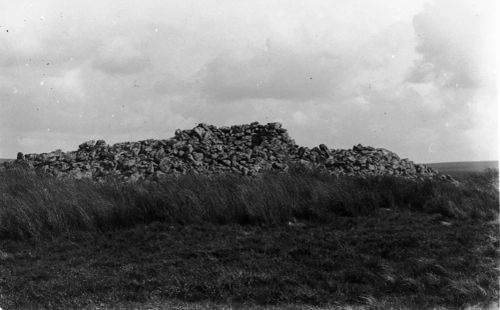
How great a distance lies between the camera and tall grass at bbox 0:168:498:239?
10000mm

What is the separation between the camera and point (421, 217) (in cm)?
1052

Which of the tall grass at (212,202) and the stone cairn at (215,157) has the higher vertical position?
the stone cairn at (215,157)

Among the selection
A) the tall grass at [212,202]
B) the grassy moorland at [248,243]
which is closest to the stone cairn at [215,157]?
the tall grass at [212,202]

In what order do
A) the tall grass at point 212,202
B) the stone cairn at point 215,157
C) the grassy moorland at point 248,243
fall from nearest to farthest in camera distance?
the grassy moorland at point 248,243 → the tall grass at point 212,202 → the stone cairn at point 215,157

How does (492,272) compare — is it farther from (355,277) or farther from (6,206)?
(6,206)

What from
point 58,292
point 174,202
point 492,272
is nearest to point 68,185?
point 174,202

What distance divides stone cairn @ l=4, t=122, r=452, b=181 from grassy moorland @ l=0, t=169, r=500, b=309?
3.47m

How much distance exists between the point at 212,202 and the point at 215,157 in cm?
723

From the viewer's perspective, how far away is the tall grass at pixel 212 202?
Answer: 1000cm

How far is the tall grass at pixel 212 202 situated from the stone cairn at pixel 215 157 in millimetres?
3171

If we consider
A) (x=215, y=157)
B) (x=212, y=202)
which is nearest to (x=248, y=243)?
(x=212, y=202)

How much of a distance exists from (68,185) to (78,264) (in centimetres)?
470

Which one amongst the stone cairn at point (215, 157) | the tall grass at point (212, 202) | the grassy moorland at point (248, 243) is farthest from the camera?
the stone cairn at point (215, 157)

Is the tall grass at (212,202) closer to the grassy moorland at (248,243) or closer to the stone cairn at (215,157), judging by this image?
the grassy moorland at (248,243)
